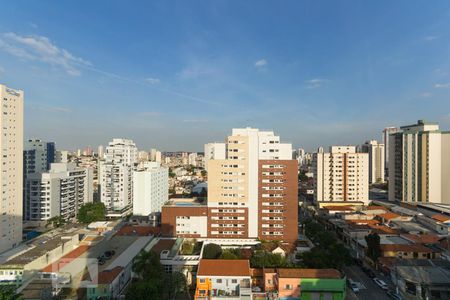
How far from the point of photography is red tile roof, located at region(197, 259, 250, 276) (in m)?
13.8

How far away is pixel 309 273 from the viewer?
1343 centimetres

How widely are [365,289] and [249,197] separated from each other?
8.26 metres

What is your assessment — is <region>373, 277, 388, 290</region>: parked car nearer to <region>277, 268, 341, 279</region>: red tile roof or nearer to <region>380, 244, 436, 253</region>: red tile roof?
<region>380, 244, 436, 253</region>: red tile roof

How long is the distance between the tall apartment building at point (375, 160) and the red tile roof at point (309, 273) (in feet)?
147

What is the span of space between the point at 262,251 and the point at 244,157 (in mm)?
6310

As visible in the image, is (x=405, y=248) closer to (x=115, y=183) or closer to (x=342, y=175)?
(x=342, y=175)

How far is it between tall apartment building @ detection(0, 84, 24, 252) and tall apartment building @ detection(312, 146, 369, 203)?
94.2 ft

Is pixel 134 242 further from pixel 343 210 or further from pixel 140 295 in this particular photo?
pixel 343 210

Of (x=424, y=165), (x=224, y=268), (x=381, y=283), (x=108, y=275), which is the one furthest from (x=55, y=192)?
(x=424, y=165)

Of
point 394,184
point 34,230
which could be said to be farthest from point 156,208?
point 394,184

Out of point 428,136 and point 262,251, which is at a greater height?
point 428,136

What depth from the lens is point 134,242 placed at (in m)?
18.7

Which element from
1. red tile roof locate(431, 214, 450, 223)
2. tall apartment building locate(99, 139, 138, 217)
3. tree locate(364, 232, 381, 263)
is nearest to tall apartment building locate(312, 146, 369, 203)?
red tile roof locate(431, 214, 450, 223)

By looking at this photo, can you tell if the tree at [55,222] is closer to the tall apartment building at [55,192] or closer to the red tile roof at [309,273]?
the tall apartment building at [55,192]
